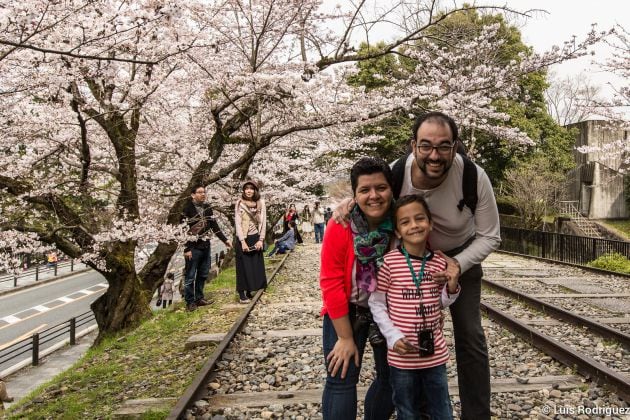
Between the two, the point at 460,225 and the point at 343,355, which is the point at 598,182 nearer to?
the point at 460,225

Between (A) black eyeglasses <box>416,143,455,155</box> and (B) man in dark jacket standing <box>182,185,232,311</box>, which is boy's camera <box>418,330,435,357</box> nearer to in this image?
(A) black eyeglasses <box>416,143,455,155</box>

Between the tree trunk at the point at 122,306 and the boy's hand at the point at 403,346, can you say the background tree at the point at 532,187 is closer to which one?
the tree trunk at the point at 122,306

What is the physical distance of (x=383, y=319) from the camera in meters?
2.36

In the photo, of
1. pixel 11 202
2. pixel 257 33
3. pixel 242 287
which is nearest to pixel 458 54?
pixel 257 33

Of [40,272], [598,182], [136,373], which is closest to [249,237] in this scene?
[136,373]

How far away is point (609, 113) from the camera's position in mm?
14969

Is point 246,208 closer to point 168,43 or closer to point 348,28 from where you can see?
point 168,43

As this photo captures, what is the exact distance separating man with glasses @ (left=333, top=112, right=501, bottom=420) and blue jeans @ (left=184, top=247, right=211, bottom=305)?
5.81 metres

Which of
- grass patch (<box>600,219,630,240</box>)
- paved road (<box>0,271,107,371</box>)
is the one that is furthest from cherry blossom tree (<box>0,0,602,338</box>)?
grass patch (<box>600,219,630,240</box>)

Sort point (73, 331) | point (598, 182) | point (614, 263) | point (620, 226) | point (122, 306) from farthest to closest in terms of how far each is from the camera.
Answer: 1. point (598, 182)
2. point (620, 226)
3. point (73, 331)
4. point (614, 263)
5. point (122, 306)

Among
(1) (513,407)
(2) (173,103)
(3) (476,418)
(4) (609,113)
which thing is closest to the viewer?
(3) (476,418)

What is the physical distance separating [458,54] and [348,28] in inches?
110

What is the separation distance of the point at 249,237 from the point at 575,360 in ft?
15.6

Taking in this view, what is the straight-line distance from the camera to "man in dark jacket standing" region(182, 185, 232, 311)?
7.85 m
